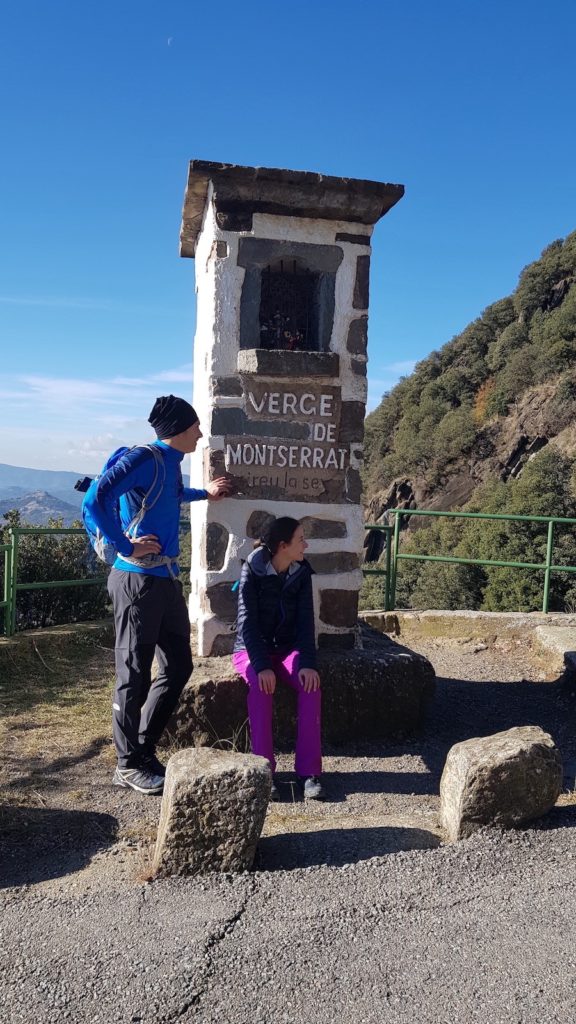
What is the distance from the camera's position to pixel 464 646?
6484mm

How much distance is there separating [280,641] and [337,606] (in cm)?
73

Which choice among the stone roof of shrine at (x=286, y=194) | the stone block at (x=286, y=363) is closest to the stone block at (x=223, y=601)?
the stone block at (x=286, y=363)

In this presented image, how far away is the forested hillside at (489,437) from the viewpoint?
20453 mm

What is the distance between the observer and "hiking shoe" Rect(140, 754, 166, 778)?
3.50m

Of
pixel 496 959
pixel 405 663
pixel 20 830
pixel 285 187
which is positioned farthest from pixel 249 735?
pixel 285 187

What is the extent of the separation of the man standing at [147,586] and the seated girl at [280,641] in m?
0.31

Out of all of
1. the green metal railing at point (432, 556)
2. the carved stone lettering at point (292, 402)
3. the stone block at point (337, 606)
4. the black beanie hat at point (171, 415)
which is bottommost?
the stone block at point (337, 606)

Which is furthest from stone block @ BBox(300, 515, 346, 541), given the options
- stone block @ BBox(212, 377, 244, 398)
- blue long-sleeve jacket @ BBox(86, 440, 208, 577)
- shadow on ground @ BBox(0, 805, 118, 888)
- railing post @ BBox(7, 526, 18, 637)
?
railing post @ BBox(7, 526, 18, 637)

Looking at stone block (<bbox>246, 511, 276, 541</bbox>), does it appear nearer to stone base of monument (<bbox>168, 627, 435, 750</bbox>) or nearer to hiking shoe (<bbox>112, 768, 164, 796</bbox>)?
stone base of monument (<bbox>168, 627, 435, 750</bbox>)

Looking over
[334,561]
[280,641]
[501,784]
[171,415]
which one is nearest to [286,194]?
[171,415]

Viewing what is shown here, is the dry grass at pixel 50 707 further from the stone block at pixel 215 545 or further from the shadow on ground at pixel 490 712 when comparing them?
the shadow on ground at pixel 490 712

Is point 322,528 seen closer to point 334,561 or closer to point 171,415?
point 334,561

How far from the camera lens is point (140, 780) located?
11.2ft

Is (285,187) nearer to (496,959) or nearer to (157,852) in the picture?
(157,852)
